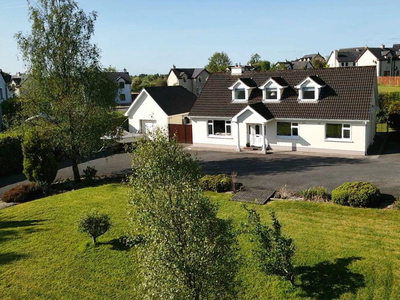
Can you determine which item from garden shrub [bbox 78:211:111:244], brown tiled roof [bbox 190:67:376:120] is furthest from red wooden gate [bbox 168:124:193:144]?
garden shrub [bbox 78:211:111:244]

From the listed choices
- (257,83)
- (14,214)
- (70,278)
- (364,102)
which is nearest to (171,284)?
(70,278)

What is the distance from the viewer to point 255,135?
34031 millimetres

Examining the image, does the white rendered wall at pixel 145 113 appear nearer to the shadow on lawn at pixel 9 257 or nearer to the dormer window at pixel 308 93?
the dormer window at pixel 308 93

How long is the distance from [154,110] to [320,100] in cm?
1826

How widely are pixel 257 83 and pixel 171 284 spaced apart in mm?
30442

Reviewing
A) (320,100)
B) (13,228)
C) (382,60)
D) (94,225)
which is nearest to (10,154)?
(13,228)

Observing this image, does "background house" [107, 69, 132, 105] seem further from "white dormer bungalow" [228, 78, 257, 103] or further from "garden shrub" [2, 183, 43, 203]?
"garden shrub" [2, 183, 43, 203]

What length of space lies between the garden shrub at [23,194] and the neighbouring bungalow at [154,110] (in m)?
17.5

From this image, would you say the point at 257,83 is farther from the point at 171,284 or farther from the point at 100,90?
the point at 171,284

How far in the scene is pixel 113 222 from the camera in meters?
18.3

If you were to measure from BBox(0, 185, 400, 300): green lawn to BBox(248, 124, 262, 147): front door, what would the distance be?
14565 mm

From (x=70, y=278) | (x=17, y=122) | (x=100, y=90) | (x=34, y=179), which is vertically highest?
(x=100, y=90)

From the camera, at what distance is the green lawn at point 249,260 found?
1227 centimetres

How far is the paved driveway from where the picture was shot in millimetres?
22984
